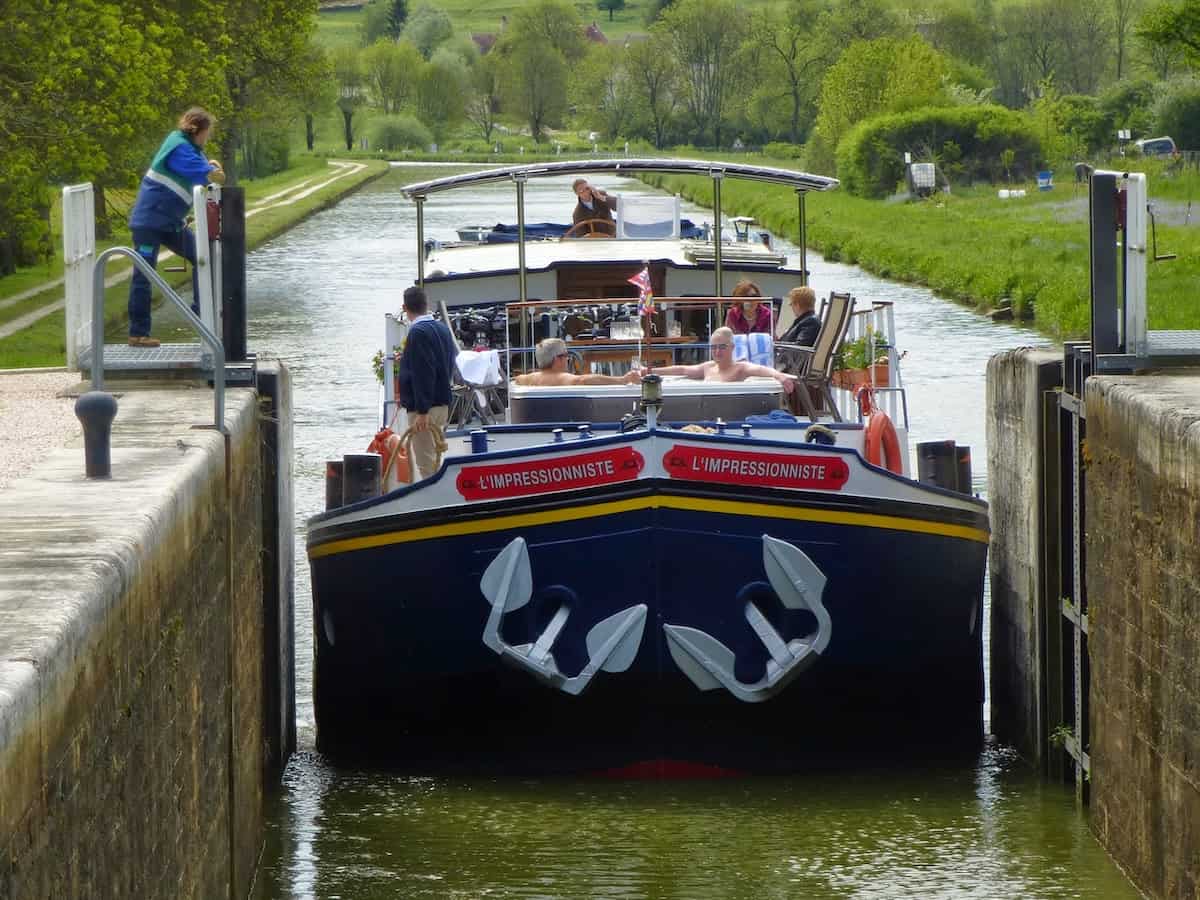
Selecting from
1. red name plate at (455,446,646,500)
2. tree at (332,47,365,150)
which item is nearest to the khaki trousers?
red name plate at (455,446,646,500)

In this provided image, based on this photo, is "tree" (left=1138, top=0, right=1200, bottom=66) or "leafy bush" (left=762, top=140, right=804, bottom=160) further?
"leafy bush" (left=762, top=140, right=804, bottom=160)

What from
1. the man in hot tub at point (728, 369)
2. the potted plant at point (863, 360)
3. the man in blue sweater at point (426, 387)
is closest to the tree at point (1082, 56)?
the potted plant at point (863, 360)

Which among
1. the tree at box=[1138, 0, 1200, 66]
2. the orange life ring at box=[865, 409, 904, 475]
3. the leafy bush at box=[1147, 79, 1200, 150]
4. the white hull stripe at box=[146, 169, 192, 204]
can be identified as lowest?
the orange life ring at box=[865, 409, 904, 475]

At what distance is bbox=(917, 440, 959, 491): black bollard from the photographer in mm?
12992

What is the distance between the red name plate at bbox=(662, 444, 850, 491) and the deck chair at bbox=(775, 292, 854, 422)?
7.64ft

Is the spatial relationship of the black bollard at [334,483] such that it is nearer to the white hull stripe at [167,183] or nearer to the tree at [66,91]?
the white hull stripe at [167,183]

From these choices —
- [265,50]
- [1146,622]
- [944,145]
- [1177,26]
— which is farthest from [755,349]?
[944,145]

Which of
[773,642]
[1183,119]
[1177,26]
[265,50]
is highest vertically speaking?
[265,50]

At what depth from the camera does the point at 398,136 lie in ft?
568

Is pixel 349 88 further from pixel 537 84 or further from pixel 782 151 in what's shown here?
pixel 782 151


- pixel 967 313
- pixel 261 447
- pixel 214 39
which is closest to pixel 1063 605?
pixel 261 447

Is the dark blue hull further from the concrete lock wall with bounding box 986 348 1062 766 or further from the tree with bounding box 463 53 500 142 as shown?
the tree with bounding box 463 53 500 142

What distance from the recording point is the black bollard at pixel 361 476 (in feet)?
42.0

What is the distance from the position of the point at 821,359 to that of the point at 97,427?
6556 millimetres
